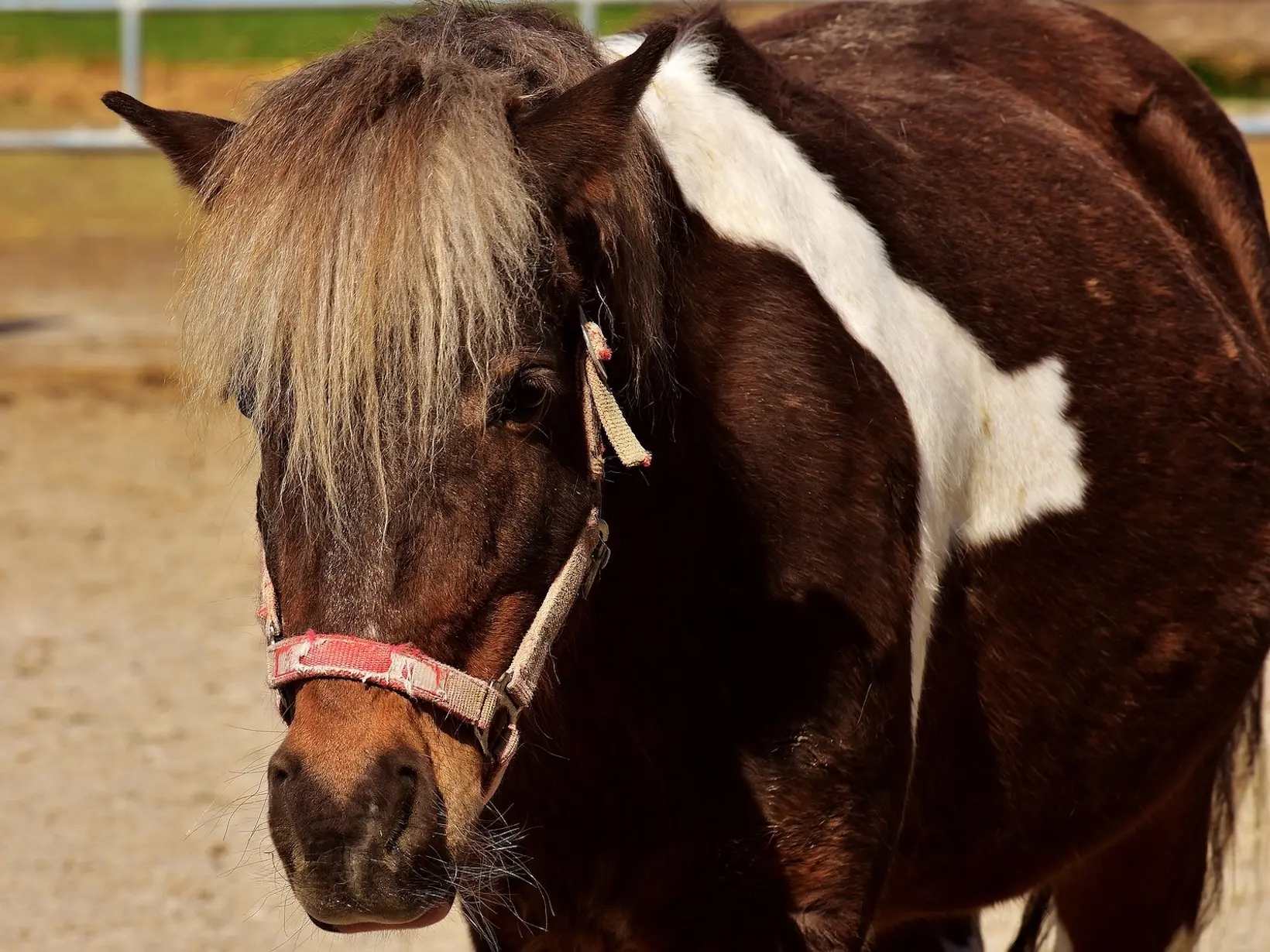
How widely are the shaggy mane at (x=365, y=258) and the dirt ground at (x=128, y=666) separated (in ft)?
0.98

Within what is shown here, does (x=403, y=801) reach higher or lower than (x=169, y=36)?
higher

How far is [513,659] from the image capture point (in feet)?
5.58

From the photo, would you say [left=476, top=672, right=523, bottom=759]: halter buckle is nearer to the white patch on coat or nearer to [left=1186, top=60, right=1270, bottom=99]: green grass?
the white patch on coat

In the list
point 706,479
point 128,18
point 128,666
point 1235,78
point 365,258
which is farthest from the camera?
point 1235,78

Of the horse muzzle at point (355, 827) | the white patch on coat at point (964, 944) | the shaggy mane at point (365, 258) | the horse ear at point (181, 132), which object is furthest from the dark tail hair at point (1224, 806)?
the horse ear at point (181, 132)

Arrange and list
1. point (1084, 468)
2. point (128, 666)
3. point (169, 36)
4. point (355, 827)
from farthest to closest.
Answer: point (169, 36) < point (128, 666) < point (1084, 468) < point (355, 827)

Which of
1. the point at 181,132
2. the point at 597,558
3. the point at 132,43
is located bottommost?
the point at 132,43

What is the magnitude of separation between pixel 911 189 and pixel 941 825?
0.91 m

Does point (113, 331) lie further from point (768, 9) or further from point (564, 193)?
point (564, 193)

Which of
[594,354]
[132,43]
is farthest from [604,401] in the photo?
[132,43]

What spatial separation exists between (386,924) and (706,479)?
649mm

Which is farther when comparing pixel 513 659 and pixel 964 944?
pixel 964 944

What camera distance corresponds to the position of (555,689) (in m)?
1.92

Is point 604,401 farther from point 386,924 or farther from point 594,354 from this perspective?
point 386,924
